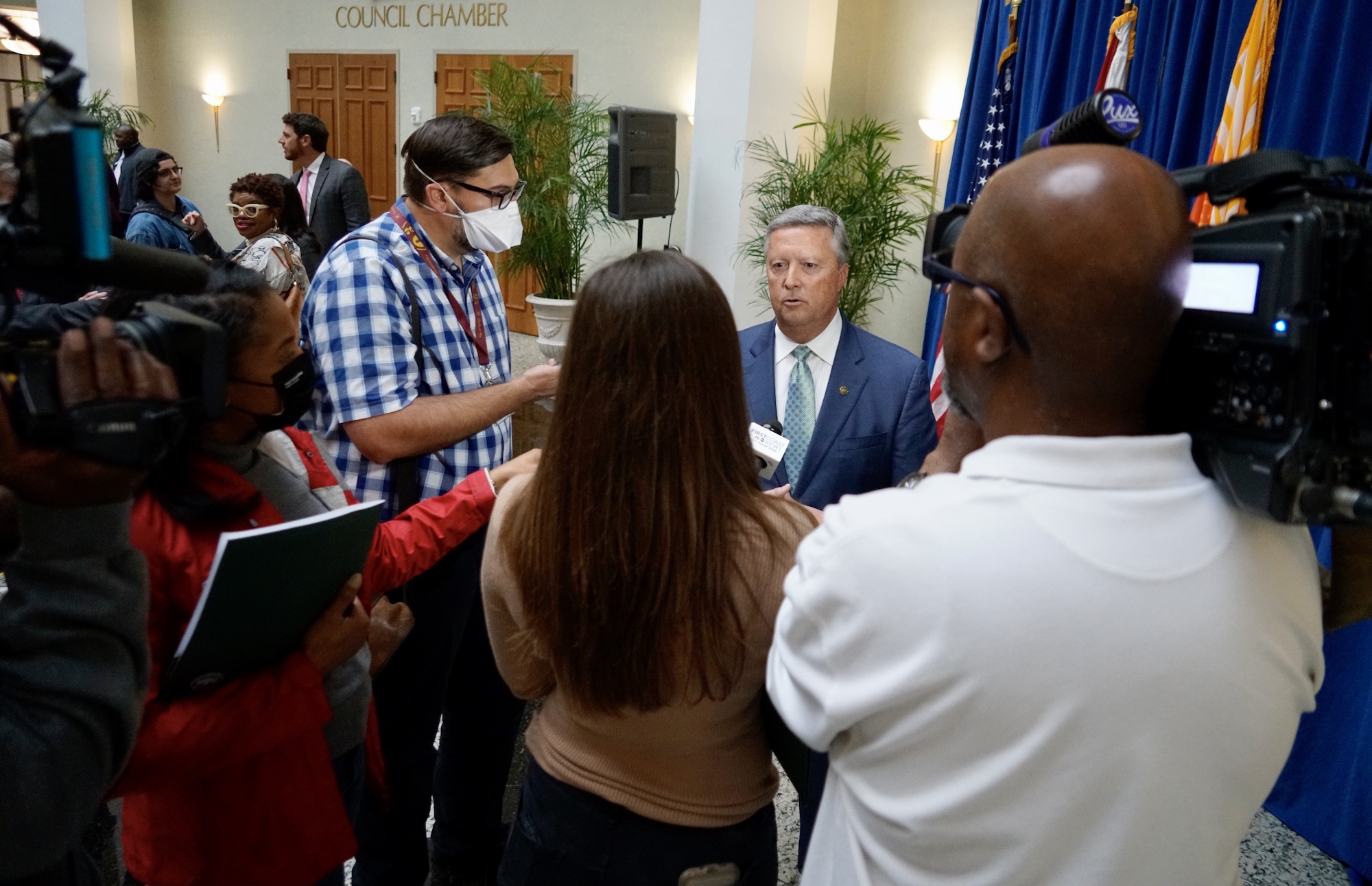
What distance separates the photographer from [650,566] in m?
1.05

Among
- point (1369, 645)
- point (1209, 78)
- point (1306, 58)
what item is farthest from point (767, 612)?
point (1209, 78)

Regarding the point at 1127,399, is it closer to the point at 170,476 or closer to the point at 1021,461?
the point at 1021,461

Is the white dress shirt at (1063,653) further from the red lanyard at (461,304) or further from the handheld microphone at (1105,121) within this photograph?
the red lanyard at (461,304)

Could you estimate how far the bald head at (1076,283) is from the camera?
0.71 m

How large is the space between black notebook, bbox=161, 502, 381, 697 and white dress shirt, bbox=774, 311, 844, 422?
116cm

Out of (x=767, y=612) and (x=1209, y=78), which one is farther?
(x=1209, y=78)

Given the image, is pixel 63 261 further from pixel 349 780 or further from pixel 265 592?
pixel 349 780

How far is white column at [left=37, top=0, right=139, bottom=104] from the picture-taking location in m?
8.63

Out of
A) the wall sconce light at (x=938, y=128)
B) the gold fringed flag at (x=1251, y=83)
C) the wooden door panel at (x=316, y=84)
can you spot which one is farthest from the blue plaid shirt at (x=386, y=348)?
the wooden door panel at (x=316, y=84)

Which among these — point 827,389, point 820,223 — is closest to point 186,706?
point 827,389

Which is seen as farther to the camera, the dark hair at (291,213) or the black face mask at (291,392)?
the dark hair at (291,213)

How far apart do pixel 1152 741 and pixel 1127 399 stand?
27 cm

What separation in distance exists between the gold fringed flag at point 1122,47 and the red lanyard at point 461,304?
265 cm

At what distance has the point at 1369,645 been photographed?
2.44 metres
